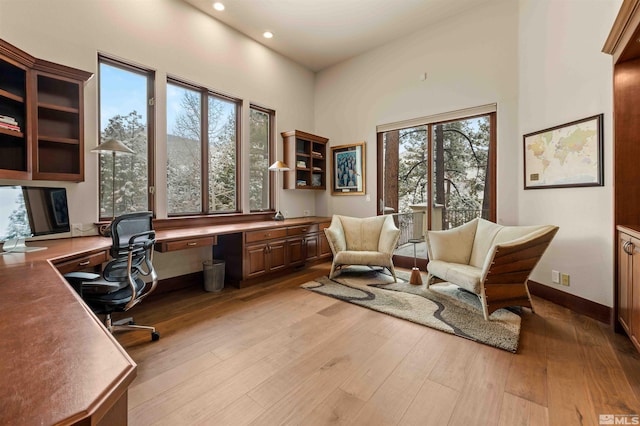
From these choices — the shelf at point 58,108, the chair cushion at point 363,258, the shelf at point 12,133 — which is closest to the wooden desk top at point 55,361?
the shelf at point 12,133

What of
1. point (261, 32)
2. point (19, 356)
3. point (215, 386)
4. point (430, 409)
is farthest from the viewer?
point (261, 32)

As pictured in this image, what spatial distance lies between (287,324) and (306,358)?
0.59 metres

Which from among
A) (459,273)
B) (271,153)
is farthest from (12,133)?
(459,273)

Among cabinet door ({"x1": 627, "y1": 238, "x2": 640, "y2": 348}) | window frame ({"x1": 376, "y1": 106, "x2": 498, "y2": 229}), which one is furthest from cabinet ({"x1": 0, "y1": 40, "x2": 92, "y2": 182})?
cabinet door ({"x1": 627, "y1": 238, "x2": 640, "y2": 348})

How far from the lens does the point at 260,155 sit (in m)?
4.86

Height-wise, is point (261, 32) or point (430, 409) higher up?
point (261, 32)

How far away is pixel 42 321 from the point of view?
2.94ft

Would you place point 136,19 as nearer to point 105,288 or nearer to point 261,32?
point 261,32

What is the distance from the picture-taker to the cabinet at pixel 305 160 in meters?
5.02

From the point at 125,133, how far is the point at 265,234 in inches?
79.8

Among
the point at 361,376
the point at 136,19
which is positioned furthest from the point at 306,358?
the point at 136,19

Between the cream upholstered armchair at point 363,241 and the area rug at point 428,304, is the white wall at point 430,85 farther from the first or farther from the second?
the area rug at point 428,304

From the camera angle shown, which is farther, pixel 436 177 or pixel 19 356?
pixel 436 177

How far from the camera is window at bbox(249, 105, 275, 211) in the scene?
4.72 m
